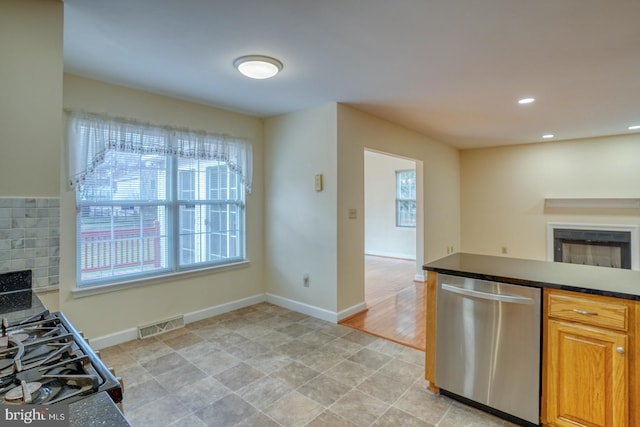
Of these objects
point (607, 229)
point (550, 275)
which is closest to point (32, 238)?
point (550, 275)

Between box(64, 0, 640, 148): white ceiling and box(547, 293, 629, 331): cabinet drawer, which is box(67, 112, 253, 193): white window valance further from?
box(547, 293, 629, 331): cabinet drawer

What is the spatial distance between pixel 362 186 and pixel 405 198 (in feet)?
13.8

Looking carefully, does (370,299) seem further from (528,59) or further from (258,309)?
(528,59)

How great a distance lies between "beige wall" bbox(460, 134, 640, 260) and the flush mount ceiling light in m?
5.26

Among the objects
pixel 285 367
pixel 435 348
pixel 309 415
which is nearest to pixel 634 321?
Result: pixel 435 348

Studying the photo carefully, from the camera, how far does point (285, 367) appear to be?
2635 millimetres

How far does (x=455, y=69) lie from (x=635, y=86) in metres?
1.89

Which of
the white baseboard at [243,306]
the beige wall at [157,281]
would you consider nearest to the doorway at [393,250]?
the white baseboard at [243,306]

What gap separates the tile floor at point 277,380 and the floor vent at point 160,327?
8cm

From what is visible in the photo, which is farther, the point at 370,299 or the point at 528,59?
the point at 370,299

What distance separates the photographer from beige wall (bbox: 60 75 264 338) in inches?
110

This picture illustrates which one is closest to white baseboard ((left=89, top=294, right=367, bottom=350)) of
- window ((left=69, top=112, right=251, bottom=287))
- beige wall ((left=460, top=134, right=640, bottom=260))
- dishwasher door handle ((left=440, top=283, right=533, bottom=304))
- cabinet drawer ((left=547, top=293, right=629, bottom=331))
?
window ((left=69, top=112, right=251, bottom=287))

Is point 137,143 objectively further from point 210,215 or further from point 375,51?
point 375,51

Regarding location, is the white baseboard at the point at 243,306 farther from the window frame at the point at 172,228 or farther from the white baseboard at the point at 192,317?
the window frame at the point at 172,228
